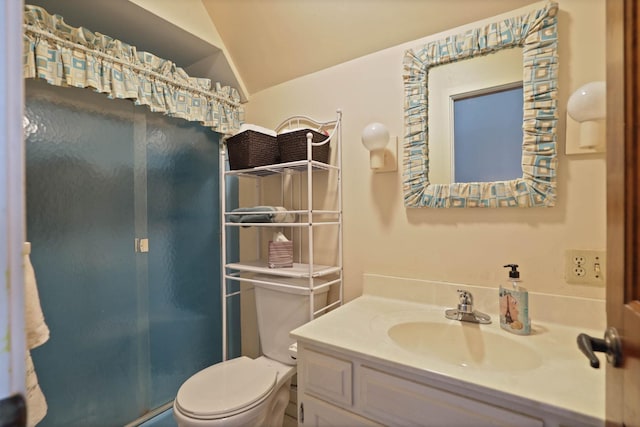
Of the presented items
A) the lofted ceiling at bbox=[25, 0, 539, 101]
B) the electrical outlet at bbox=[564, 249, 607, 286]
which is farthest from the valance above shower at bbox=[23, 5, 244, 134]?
the electrical outlet at bbox=[564, 249, 607, 286]

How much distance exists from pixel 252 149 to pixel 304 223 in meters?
0.46

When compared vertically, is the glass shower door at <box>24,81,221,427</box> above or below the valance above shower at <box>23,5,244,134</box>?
below

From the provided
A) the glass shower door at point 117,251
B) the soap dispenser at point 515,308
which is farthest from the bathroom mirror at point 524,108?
the glass shower door at point 117,251

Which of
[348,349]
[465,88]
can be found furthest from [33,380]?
[465,88]

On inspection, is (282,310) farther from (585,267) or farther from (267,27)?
(267,27)

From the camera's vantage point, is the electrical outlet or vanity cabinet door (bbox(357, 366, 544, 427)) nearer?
vanity cabinet door (bbox(357, 366, 544, 427))

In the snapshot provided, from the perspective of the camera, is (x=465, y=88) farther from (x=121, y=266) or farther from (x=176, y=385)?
(x=176, y=385)

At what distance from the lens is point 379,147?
4.25 ft

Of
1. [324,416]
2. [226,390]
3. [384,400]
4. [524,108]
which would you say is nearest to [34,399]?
[226,390]

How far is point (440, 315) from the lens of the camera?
3.74 ft

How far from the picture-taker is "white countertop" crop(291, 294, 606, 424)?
0.64 metres

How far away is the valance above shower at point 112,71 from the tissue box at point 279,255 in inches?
31.3

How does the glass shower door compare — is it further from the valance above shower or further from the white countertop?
the white countertop

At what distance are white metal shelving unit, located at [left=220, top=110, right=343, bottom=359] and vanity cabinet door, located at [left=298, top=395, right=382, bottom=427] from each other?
1.35 feet
